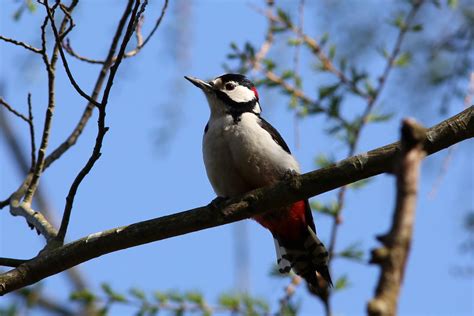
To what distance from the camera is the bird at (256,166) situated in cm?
442

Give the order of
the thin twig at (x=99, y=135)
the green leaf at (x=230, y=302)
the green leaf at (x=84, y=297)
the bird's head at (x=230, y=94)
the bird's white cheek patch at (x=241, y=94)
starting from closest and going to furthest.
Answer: the thin twig at (x=99, y=135) < the bird's head at (x=230, y=94) < the bird's white cheek patch at (x=241, y=94) < the green leaf at (x=230, y=302) < the green leaf at (x=84, y=297)

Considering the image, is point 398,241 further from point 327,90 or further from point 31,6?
point 327,90

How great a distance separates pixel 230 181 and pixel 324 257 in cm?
83

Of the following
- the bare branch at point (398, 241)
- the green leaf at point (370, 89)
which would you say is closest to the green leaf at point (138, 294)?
the green leaf at point (370, 89)

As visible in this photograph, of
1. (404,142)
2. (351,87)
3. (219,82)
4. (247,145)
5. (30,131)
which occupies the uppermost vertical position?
(351,87)

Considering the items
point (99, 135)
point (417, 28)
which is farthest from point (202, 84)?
point (99, 135)

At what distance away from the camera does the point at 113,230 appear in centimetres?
344

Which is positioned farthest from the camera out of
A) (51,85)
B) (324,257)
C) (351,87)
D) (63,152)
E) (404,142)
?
(351,87)

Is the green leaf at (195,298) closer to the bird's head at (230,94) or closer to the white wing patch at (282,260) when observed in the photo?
the white wing patch at (282,260)

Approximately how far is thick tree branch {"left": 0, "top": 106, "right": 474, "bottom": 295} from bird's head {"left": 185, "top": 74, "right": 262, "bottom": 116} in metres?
1.48

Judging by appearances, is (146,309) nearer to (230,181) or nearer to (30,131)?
(230,181)

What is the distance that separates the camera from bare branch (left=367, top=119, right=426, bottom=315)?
99 cm

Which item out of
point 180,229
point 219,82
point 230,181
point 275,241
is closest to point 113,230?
point 180,229

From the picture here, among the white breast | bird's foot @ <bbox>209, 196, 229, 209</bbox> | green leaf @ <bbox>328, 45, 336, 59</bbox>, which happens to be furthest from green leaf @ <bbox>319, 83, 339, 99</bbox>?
bird's foot @ <bbox>209, 196, 229, 209</bbox>
